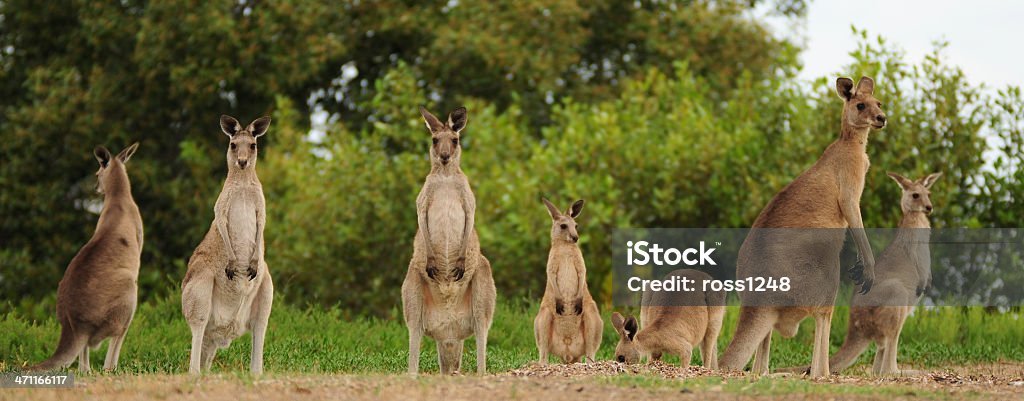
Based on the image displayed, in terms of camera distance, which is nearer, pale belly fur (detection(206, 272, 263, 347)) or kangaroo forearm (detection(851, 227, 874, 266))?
pale belly fur (detection(206, 272, 263, 347))

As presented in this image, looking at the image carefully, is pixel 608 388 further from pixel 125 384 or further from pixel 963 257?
pixel 963 257

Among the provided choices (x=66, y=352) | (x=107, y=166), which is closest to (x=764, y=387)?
(x=66, y=352)

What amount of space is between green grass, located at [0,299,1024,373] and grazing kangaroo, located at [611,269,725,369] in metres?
1.10

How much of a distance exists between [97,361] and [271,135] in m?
11.0

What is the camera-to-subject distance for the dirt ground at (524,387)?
24.9ft

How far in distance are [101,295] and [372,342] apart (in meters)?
2.87

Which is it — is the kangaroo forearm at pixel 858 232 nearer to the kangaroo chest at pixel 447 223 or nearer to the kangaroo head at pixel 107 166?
the kangaroo chest at pixel 447 223

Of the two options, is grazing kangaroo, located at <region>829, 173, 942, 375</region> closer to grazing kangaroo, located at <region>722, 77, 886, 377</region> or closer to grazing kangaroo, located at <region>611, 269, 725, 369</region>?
grazing kangaroo, located at <region>722, 77, 886, 377</region>

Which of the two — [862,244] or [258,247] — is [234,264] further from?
[862,244]

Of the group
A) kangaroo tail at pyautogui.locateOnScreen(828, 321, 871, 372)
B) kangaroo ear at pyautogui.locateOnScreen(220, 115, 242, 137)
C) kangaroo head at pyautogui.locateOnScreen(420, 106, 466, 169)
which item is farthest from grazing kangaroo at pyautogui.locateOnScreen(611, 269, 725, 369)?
kangaroo ear at pyautogui.locateOnScreen(220, 115, 242, 137)

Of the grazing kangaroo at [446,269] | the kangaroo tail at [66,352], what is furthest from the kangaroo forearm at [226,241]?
the kangaroo tail at [66,352]

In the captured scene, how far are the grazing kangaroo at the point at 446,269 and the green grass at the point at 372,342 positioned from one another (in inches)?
39.9

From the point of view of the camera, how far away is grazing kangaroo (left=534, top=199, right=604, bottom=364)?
9805mm

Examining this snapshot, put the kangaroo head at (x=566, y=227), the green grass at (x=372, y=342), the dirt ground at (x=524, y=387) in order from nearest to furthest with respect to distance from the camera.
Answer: the dirt ground at (x=524, y=387), the kangaroo head at (x=566, y=227), the green grass at (x=372, y=342)
